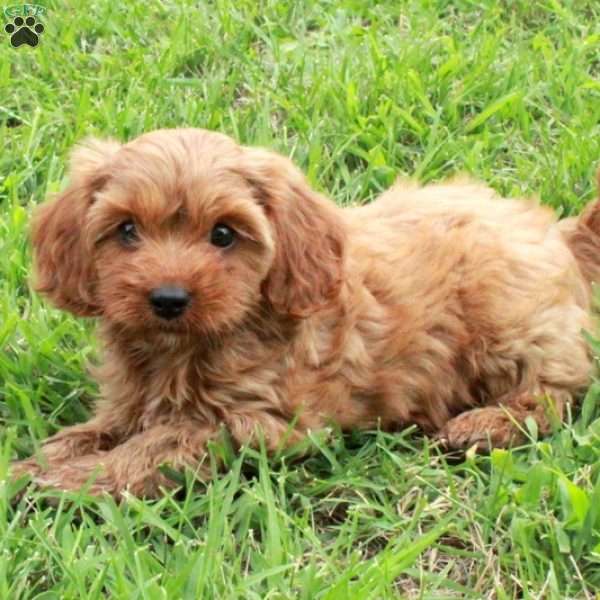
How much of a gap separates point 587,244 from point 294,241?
48.2 inches

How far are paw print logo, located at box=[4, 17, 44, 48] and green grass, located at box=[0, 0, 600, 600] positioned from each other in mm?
49

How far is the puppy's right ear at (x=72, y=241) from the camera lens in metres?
3.71

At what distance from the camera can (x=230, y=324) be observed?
3.62 meters

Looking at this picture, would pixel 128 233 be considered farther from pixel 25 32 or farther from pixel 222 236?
Answer: pixel 25 32

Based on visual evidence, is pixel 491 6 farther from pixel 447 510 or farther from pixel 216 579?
pixel 216 579

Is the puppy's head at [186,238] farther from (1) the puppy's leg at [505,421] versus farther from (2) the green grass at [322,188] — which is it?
(1) the puppy's leg at [505,421]

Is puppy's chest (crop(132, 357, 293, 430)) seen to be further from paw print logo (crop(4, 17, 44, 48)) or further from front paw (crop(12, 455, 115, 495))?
paw print logo (crop(4, 17, 44, 48))

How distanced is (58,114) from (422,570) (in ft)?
9.50

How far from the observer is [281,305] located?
3.71 m

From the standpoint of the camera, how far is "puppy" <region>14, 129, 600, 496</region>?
11.6 ft

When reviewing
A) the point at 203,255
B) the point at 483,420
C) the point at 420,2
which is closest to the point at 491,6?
the point at 420,2

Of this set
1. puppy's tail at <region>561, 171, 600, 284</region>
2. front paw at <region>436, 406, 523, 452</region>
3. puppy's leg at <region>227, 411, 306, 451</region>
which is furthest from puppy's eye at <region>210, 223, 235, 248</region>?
puppy's tail at <region>561, 171, 600, 284</region>

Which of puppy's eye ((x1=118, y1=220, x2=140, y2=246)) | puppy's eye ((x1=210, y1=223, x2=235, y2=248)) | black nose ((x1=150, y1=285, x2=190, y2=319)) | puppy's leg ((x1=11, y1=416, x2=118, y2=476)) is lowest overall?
puppy's leg ((x1=11, y1=416, x2=118, y2=476))

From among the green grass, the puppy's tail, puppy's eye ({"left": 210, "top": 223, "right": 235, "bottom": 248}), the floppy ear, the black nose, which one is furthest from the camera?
the puppy's tail
